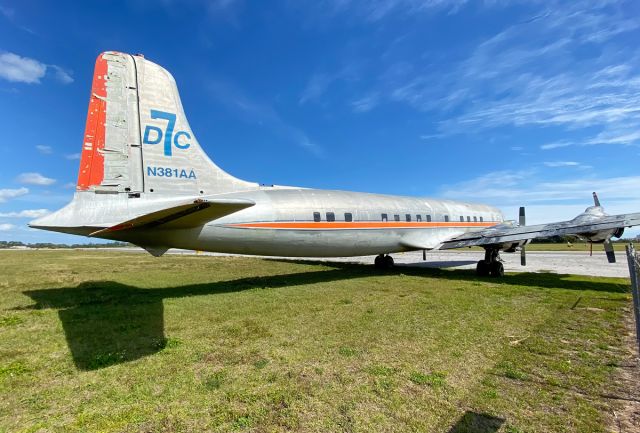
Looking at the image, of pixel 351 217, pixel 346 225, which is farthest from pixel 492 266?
pixel 346 225

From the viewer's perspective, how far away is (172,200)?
35.2 ft

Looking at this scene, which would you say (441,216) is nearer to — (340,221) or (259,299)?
(340,221)

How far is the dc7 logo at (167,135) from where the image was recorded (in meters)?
10.6

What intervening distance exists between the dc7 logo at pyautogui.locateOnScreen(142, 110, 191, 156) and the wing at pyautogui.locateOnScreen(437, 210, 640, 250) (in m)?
13.6

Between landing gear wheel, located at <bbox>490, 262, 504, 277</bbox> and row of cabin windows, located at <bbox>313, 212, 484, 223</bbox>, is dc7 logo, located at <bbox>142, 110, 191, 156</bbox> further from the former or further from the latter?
landing gear wheel, located at <bbox>490, 262, 504, 277</bbox>

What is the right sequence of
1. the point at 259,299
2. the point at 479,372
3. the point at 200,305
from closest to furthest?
1. the point at 479,372
2. the point at 200,305
3. the point at 259,299

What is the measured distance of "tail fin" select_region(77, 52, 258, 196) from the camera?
31.7 feet

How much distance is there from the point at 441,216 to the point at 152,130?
16209mm

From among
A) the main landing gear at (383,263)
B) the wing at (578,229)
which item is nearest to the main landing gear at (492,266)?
the wing at (578,229)

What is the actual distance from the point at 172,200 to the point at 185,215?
5.40 feet

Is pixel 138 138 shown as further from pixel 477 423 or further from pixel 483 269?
pixel 483 269

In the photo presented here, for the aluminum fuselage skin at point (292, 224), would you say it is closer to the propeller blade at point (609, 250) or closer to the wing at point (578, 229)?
the wing at point (578, 229)

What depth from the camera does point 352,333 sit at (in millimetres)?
7766

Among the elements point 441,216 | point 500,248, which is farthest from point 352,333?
point 441,216
